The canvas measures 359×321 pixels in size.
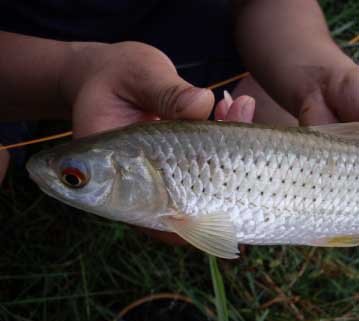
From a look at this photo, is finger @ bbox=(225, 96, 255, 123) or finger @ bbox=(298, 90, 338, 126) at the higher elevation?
finger @ bbox=(225, 96, 255, 123)

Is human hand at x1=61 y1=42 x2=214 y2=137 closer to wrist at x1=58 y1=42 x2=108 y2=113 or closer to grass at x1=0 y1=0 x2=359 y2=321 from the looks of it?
wrist at x1=58 y1=42 x2=108 y2=113

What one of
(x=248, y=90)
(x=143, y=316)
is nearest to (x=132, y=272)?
(x=143, y=316)

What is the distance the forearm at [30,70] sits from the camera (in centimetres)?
211

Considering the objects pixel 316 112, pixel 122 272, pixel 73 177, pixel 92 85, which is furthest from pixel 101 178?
pixel 122 272

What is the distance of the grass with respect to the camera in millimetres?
2721

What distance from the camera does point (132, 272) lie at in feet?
9.25

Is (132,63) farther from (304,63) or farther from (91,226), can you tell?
(91,226)

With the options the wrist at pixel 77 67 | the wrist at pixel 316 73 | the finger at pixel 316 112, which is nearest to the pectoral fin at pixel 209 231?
the wrist at pixel 77 67

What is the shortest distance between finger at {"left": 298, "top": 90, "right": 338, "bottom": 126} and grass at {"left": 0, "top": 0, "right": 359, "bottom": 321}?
1.02m

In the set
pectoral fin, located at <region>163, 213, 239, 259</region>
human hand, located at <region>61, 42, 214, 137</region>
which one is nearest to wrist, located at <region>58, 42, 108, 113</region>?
human hand, located at <region>61, 42, 214, 137</region>

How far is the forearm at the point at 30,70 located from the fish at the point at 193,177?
58 cm

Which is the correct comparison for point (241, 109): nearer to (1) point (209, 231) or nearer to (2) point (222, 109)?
(2) point (222, 109)

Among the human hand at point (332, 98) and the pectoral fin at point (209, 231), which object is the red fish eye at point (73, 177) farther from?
the human hand at point (332, 98)

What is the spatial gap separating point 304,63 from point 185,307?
1.45 meters
